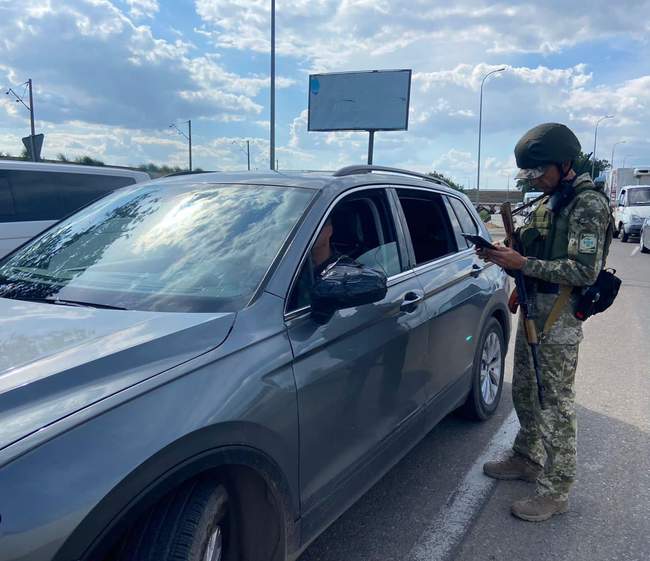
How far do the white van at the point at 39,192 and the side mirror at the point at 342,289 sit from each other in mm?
5680

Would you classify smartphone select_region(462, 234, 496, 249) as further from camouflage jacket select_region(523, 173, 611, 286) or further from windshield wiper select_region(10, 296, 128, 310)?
windshield wiper select_region(10, 296, 128, 310)

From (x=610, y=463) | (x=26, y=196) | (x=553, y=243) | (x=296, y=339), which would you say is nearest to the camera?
(x=296, y=339)

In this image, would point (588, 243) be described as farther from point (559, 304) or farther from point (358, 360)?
point (358, 360)

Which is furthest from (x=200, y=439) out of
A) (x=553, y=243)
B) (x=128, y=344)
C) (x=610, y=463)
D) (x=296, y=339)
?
(x=610, y=463)

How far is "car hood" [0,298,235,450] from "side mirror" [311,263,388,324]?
14.3 inches

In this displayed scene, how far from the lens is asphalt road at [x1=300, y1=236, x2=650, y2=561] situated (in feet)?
9.36

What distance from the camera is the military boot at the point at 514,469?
359cm

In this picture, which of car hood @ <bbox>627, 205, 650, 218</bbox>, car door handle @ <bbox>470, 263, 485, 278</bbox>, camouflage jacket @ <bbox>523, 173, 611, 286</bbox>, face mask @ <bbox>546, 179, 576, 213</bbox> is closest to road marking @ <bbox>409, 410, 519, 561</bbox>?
car door handle @ <bbox>470, 263, 485, 278</bbox>

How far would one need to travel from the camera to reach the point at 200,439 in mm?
1732

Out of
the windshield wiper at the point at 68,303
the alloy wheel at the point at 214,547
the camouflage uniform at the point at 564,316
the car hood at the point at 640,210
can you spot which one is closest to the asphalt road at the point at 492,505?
the camouflage uniform at the point at 564,316

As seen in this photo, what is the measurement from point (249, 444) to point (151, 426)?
1.24 ft

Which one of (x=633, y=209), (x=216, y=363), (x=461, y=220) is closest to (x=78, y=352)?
(x=216, y=363)

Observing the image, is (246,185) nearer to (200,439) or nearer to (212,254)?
(212,254)

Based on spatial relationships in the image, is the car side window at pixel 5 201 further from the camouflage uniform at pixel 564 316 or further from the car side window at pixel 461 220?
A: the camouflage uniform at pixel 564 316
